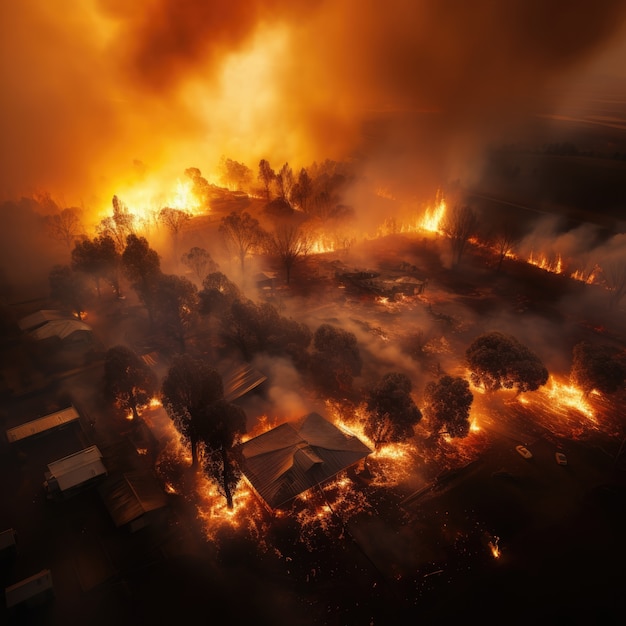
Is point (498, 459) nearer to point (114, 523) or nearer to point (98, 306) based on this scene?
point (114, 523)

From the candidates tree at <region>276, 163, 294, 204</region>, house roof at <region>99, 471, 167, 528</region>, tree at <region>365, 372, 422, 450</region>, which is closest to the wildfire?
tree at <region>365, 372, 422, 450</region>

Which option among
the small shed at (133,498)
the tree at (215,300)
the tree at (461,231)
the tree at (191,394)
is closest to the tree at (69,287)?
the tree at (215,300)

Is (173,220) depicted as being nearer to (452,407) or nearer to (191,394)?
(191,394)

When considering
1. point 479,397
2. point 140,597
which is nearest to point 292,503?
point 140,597

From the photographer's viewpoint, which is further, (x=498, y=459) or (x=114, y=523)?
(x=498, y=459)

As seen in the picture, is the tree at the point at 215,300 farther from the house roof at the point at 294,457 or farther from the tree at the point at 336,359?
the house roof at the point at 294,457

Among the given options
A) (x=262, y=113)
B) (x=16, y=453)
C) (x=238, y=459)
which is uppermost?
(x=262, y=113)
